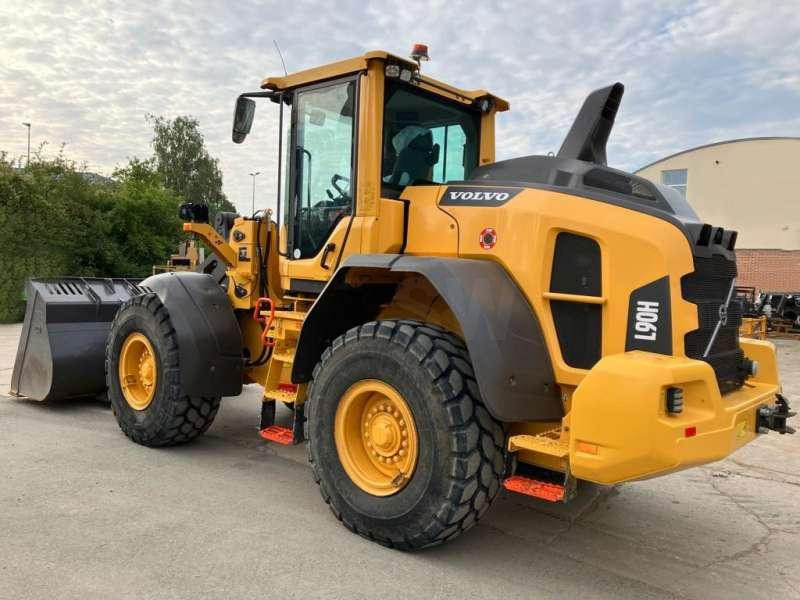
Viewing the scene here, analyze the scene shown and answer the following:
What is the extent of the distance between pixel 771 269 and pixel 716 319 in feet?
83.8

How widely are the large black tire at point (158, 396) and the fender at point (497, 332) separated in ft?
6.73

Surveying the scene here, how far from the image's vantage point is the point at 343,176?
4309 millimetres

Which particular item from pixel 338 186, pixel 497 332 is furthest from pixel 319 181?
pixel 497 332

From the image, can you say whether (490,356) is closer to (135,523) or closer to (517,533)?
(517,533)

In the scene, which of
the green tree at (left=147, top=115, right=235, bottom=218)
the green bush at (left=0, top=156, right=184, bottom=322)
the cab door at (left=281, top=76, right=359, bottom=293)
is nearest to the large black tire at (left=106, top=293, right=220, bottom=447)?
the cab door at (left=281, top=76, right=359, bottom=293)

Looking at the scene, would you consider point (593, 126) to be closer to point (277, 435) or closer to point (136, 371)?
point (277, 435)

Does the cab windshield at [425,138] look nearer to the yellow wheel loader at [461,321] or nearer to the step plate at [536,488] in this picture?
the yellow wheel loader at [461,321]

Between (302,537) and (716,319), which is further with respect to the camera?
(302,537)

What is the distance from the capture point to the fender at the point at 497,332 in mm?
3125

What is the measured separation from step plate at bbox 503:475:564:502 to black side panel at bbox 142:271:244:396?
2488 millimetres

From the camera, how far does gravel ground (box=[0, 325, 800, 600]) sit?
10.1ft

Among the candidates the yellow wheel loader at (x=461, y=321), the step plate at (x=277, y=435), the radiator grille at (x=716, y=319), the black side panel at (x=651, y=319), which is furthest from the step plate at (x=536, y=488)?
the step plate at (x=277, y=435)

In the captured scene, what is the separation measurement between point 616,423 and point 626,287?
28.5 inches

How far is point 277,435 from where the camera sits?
4.42 meters
